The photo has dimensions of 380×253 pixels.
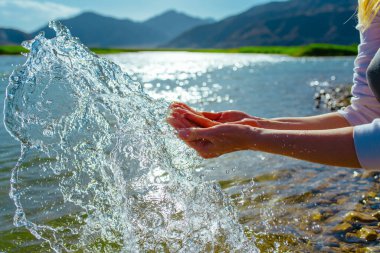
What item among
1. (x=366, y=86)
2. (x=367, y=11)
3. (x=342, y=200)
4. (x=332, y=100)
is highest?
(x=367, y=11)

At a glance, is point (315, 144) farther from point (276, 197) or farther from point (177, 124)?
point (276, 197)

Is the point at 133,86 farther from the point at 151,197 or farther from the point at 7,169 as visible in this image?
the point at 7,169

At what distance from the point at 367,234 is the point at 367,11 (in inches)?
103

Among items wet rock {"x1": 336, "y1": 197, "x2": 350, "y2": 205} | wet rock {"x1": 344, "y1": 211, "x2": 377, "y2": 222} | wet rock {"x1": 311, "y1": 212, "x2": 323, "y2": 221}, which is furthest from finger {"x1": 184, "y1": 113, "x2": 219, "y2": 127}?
wet rock {"x1": 336, "y1": 197, "x2": 350, "y2": 205}

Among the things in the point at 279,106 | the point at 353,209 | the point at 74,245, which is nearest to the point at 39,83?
the point at 74,245

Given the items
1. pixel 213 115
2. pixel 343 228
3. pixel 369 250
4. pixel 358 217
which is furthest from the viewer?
pixel 358 217

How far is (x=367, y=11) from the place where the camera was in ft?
10.4

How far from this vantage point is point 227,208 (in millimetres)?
4480

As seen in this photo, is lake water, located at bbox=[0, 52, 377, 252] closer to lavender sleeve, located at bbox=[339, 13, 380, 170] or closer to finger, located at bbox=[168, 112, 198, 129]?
lavender sleeve, located at bbox=[339, 13, 380, 170]

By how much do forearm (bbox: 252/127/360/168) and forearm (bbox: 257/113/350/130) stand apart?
2.07 feet

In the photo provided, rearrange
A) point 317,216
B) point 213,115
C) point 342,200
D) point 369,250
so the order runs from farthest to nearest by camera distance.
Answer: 1. point 342,200
2. point 317,216
3. point 369,250
4. point 213,115

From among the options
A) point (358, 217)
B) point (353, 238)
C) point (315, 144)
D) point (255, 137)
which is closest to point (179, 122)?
point (255, 137)

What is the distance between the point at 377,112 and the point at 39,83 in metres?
3.34

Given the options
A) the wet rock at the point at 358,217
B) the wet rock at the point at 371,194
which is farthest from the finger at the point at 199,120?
the wet rock at the point at 371,194
